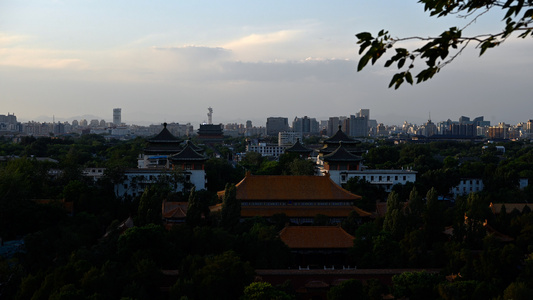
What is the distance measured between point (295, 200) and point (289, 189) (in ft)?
1.95

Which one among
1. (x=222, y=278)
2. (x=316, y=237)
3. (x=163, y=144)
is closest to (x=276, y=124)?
(x=163, y=144)

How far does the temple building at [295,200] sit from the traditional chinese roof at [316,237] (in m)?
3.00

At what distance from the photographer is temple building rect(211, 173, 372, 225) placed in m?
22.9

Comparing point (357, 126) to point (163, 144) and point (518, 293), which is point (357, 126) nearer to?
point (163, 144)

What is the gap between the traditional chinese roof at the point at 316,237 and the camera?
19.0m

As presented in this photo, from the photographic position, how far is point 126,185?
95.6 ft

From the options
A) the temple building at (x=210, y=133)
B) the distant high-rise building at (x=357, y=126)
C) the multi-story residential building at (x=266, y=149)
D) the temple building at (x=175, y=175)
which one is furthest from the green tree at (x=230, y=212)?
the distant high-rise building at (x=357, y=126)

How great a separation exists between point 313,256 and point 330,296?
4.53 metres

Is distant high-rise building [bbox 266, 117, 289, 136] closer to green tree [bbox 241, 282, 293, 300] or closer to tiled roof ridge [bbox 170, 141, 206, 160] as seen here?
tiled roof ridge [bbox 170, 141, 206, 160]

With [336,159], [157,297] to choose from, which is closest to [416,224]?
[157,297]

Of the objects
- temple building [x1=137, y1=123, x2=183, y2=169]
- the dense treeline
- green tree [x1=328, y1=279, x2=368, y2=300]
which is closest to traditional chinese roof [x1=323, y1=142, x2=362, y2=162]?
the dense treeline

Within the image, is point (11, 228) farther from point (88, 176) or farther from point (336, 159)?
point (336, 159)

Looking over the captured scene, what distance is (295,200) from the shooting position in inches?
918

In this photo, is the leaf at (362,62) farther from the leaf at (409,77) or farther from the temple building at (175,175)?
the temple building at (175,175)
